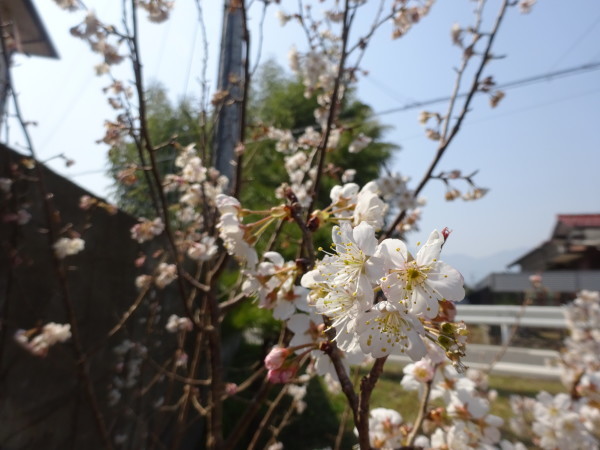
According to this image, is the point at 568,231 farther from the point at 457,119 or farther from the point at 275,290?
the point at 275,290

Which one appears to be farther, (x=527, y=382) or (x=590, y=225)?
(x=590, y=225)

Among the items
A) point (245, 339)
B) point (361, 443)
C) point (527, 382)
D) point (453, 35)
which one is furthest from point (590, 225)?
point (361, 443)

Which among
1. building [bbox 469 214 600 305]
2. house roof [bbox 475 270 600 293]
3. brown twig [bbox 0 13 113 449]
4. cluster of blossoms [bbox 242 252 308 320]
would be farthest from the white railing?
cluster of blossoms [bbox 242 252 308 320]

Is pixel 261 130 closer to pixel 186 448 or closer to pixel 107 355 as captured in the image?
pixel 107 355

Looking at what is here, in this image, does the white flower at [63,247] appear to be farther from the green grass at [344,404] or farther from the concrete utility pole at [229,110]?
the green grass at [344,404]

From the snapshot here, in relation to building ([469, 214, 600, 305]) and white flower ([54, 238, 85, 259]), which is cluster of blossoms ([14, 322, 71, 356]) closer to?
white flower ([54, 238, 85, 259])
